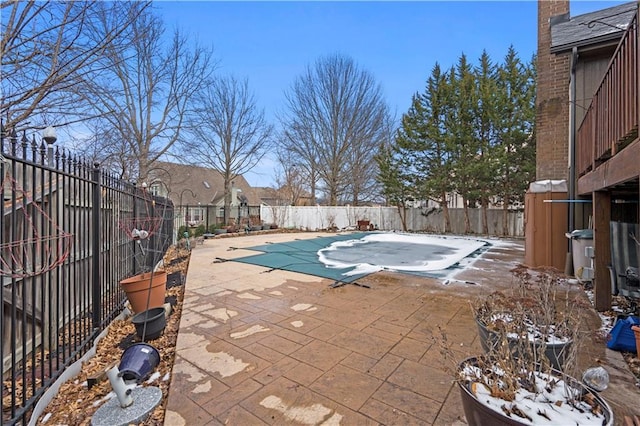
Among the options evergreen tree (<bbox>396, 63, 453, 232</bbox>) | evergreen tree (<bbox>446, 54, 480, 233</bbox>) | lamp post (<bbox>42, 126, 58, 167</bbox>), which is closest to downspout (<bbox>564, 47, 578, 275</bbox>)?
lamp post (<bbox>42, 126, 58, 167</bbox>)

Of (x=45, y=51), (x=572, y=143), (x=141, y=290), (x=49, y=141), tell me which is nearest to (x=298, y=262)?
(x=141, y=290)

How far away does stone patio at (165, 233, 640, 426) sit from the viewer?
1869 millimetres

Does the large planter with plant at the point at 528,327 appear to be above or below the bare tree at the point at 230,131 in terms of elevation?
below

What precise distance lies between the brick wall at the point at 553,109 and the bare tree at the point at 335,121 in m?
12.6

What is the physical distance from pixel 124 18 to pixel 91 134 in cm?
621

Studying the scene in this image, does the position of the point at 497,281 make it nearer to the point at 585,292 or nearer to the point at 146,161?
the point at 585,292

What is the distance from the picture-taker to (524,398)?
4.41ft

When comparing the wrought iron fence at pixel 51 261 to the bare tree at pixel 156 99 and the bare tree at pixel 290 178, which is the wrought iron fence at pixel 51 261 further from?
the bare tree at pixel 290 178

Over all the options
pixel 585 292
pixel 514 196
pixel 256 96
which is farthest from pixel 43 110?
pixel 514 196

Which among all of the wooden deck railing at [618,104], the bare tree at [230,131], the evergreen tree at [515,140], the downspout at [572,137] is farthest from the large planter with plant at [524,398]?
the bare tree at [230,131]

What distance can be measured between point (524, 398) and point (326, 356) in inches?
61.1

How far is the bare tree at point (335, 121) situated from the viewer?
19078 mm

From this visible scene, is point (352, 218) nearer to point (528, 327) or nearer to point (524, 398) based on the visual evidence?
point (528, 327)

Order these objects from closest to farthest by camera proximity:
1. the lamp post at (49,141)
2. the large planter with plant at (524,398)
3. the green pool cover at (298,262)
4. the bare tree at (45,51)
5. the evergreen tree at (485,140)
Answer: the large planter with plant at (524,398)
the lamp post at (49,141)
the bare tree at (45,51)
the green pool cover at (298,262)
the evergreen tree at (485,140)
